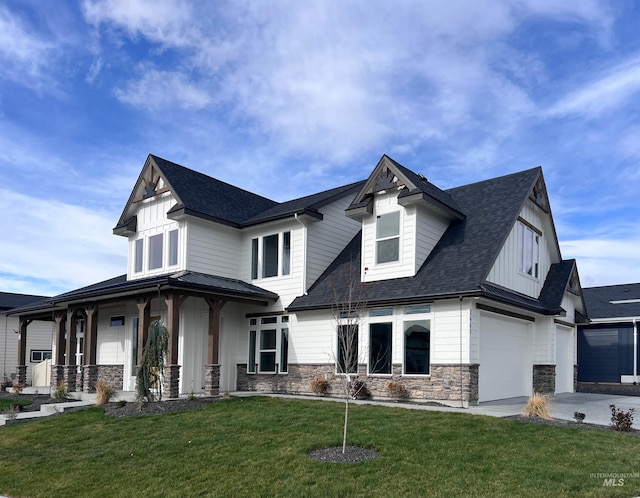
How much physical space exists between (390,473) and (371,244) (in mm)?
10535

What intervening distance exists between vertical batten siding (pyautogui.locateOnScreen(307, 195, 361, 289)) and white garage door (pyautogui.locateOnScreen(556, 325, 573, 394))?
28.1ft

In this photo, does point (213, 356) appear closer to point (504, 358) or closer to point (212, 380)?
point (212, 380)

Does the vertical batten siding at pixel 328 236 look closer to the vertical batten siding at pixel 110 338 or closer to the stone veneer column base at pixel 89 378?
the vertical batten siding at pixel 110 338

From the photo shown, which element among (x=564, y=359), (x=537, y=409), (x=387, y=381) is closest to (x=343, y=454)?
(x=537, y=409)

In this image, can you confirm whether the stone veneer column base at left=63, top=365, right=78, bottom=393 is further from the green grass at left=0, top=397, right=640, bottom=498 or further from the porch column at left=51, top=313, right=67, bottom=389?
the green grass at left=0, top=397, right=640, bottom=498

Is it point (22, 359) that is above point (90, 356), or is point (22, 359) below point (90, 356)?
below

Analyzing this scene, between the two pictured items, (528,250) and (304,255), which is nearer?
(528,250)

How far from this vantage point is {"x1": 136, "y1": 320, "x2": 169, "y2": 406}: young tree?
15.5 metres

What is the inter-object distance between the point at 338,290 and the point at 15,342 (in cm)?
2261

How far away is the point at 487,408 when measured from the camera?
1451cm

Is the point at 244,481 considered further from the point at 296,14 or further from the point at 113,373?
the point at 113,373

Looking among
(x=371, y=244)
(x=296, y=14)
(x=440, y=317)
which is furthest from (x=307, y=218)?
(x=296, y=14)

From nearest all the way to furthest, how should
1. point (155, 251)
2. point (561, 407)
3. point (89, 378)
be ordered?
→ 1. point (561, 407)
2. point (89, 378)
3. point (155, 251)

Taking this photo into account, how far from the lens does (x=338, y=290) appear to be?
18500 mm
